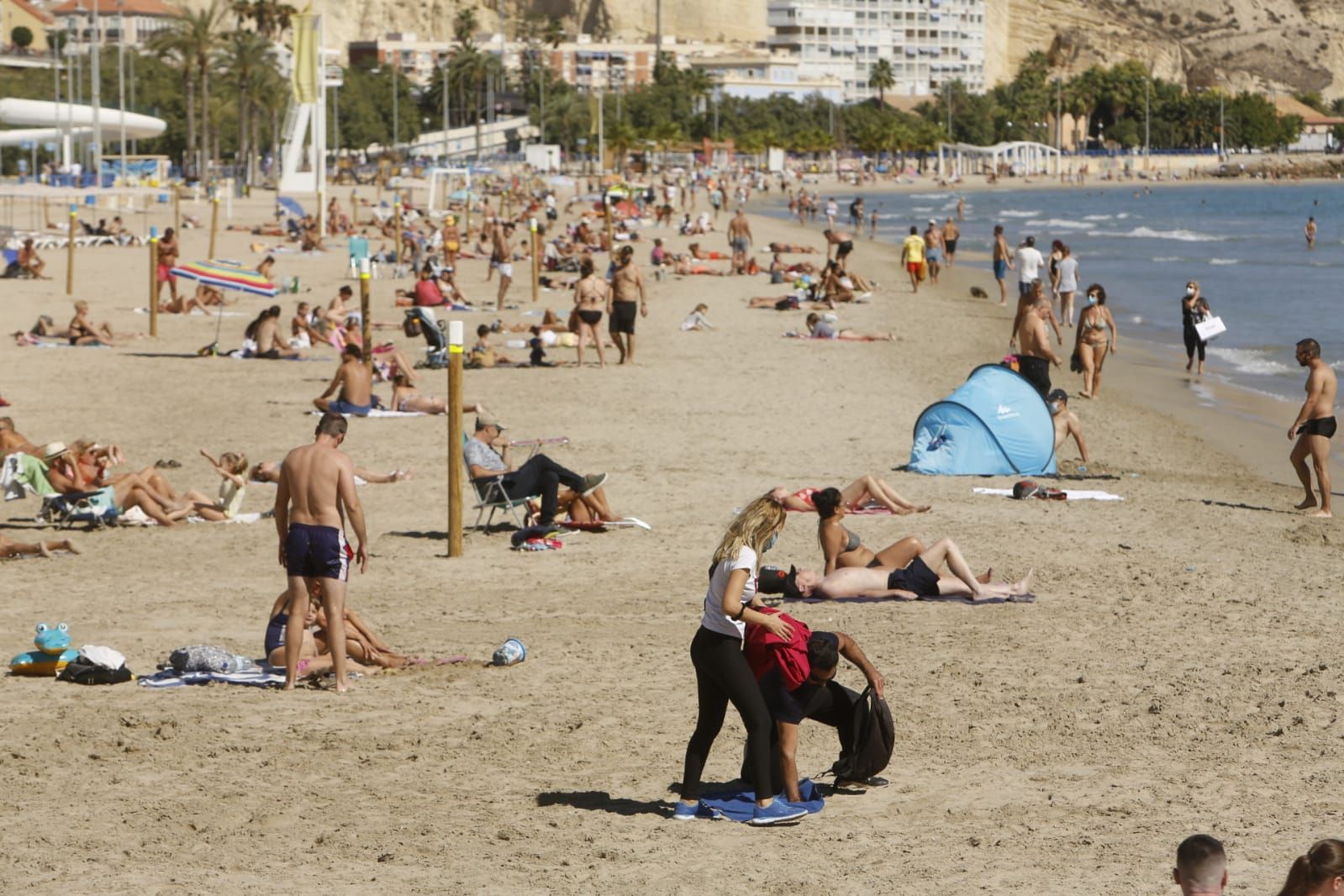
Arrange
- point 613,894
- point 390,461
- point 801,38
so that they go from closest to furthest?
point 613,894 < point 390,461 < point 801,38

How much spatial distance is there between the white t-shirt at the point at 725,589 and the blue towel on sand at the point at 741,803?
77 centimetres

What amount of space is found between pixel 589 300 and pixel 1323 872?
16.6 m

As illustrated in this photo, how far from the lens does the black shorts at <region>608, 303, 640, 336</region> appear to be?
20.6 meters

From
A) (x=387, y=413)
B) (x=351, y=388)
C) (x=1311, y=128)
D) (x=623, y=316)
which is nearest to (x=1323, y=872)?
(x=351, y=388)

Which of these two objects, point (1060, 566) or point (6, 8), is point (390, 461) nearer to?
point (1060, 566)

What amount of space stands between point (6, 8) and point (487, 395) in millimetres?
138318

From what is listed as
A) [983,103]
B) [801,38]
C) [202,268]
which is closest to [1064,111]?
[983,103]

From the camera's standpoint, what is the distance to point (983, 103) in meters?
167

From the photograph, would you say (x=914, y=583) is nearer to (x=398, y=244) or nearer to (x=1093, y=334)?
(x=1093, y=334)

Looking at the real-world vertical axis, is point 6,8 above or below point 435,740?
above

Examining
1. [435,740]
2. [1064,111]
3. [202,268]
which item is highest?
[1064,111]

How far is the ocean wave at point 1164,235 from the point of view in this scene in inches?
2386

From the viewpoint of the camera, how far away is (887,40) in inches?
7269

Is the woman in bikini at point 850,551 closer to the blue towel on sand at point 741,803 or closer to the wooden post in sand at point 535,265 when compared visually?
the blue towel on sand at point 741,803
